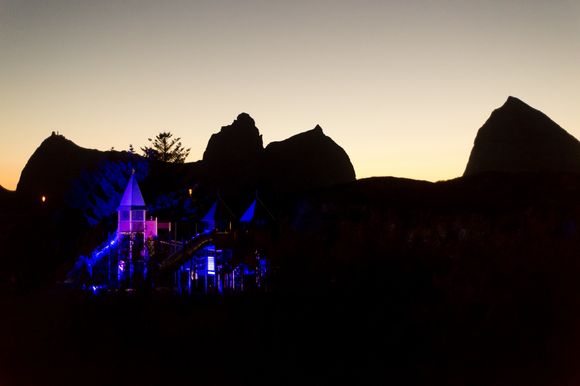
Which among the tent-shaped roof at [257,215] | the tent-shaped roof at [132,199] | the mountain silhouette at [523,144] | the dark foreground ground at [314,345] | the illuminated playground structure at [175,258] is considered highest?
the mountain silhouette at [523,144]

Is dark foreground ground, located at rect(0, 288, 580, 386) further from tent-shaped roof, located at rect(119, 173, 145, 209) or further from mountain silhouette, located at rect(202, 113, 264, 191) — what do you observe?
mountain silhouette, located at rect(202, 113, 264, 191)

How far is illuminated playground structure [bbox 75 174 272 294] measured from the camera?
27625 mm

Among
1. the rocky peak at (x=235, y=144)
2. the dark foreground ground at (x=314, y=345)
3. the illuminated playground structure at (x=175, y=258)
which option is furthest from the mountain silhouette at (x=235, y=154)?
the dark foreground ground at (x=314, y=345)

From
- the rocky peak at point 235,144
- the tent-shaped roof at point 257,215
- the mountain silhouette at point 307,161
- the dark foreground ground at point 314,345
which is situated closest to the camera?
the dark foreground ground at point 314,345

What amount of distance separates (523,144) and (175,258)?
45426 millimetres

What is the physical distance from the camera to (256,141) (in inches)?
3027

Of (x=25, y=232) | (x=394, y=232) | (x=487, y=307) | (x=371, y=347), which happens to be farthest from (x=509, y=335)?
(x=25, y=232)

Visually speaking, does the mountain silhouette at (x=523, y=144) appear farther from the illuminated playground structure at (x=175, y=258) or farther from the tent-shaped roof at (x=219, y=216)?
the illuminated playground structure at (x=175, y=258)

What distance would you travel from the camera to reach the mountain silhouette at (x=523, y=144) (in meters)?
68.6

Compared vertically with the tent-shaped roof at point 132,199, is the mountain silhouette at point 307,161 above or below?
above

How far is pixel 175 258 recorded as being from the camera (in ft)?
113

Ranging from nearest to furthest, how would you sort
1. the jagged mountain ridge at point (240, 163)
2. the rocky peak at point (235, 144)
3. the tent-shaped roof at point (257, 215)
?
the tent-shaped roof at point (257, 215), the jagged mountain ridge at point (240, 163), the rocky peak at point (235, 144)

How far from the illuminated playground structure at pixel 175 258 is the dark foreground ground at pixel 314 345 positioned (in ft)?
9.13

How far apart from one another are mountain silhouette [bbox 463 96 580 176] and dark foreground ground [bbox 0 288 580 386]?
51155mm
